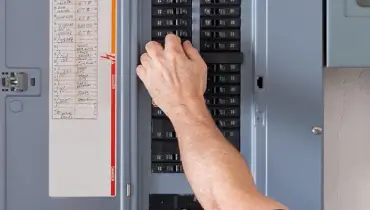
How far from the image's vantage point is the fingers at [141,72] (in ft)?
3.34

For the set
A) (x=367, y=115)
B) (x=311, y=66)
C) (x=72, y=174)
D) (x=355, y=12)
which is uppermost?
(x=355, y=12)

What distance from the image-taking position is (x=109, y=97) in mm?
1047

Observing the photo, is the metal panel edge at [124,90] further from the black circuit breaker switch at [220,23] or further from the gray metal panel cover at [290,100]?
the gray metal panel cover at [290,100]

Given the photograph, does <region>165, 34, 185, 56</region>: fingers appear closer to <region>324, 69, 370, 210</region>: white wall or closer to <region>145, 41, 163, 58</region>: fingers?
<region>145, 41, 163, 58</region>: fingers

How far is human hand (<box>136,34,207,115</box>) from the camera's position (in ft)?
3.28

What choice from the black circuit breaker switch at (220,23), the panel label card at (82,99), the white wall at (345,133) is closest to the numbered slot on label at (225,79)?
the black circuit breaker switch at (220,23)

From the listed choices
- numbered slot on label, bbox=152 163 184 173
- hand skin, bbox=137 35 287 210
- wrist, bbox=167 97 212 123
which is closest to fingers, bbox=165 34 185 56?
hand skin, bbox=137 35 287 210

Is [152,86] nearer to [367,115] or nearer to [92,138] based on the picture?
[92,138]

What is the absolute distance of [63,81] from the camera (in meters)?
1.05

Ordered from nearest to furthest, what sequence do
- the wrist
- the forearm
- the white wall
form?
1. the forearm
2. the wrist
3. the white wall
